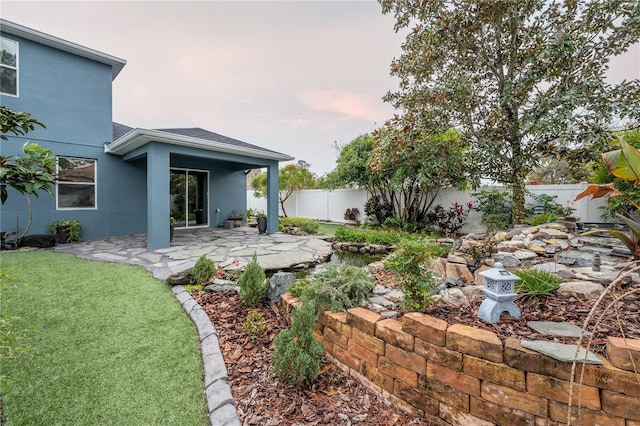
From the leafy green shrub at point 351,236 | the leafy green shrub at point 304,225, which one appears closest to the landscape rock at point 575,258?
the leafy green shrub at point 351,236

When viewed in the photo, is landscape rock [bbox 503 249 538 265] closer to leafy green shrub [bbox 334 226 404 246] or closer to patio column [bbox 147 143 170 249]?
leafy green shrub [bbox 334 226 404 246]

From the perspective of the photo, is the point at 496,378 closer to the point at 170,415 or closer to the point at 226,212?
the point at 170,415

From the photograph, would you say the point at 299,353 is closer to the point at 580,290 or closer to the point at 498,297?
the point at 498,297

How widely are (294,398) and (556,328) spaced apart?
5.58ft

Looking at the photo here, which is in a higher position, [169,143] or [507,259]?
[169,143]

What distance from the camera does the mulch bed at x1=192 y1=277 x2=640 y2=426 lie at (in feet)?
5.55

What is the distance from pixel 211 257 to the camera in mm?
5363

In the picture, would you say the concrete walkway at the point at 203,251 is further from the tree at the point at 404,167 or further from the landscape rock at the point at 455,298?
the landscape rock at the point at 455,298

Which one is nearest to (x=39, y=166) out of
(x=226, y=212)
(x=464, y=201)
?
(x=226, y=212)

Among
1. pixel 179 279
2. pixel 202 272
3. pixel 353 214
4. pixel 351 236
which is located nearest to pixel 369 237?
pixel 351 236

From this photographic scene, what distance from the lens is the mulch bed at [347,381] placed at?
1.69 meters

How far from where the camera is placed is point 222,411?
68.5 inches

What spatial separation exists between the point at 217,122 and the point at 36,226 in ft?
27.6

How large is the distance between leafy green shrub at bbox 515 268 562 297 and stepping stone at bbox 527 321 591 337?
0.35 meters
